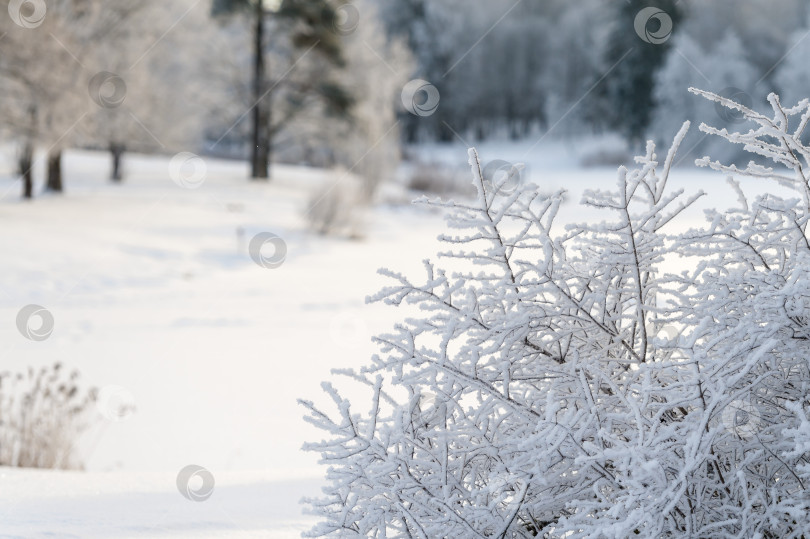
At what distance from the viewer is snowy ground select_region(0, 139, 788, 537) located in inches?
112

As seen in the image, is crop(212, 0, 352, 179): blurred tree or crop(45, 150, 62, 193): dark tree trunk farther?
crop(212, 0, 352, 179): blurred tree

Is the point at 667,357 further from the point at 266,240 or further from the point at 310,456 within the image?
the point at 266,240

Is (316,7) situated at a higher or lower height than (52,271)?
higher

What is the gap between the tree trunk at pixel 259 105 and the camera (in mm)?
24875

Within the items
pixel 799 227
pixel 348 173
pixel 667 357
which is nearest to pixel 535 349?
pixel 667 357

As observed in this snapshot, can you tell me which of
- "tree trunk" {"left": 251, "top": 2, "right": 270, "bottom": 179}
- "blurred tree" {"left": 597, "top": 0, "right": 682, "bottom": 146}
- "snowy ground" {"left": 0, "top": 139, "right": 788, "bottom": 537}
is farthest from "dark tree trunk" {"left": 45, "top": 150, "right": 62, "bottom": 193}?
"blurred tree" {"left": 597, "top": 0, "right": 682, "bottom": 146}

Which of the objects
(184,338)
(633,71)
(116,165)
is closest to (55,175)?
(116,165)

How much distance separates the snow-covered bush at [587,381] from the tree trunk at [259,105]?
23.5m

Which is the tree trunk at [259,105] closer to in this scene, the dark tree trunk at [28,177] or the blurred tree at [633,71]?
the dark tree trunk at [28,177]

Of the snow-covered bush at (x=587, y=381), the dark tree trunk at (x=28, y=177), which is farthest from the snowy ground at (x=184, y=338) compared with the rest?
the snow-covered bush at (x=587, y=381)

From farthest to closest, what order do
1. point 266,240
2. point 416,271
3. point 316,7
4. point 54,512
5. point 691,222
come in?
point 316,7
point 691,222
point 266,240
point 416,271
point 54,512

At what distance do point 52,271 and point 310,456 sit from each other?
23.2 feet

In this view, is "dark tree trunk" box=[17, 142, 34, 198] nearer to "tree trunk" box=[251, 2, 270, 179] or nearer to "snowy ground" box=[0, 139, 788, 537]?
"snowy ground" box=[0, 139, 788, 537]

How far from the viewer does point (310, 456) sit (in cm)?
470
